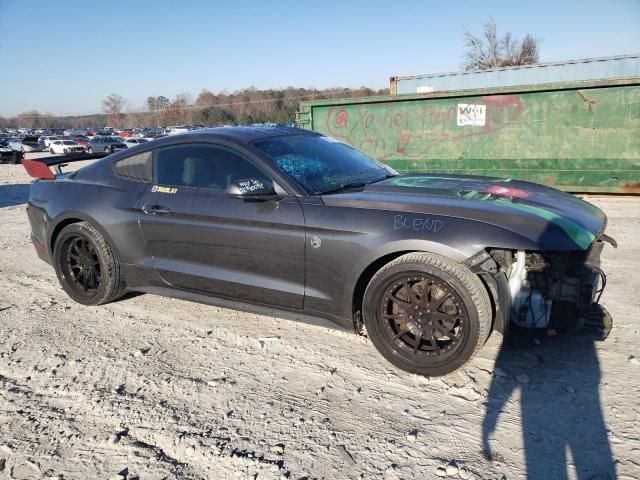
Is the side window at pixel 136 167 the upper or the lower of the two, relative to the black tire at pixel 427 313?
upper

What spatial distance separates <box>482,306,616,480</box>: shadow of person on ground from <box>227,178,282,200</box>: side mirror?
1704 mm

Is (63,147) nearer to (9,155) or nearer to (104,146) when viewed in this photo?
(104,146)

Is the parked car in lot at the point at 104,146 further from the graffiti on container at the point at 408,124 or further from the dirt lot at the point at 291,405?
the dirt lot at the point at 291,405

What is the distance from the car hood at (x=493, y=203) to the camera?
2744 mm

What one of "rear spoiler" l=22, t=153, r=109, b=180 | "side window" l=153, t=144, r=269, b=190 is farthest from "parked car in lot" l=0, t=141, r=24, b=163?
"side window" l=153, t=144, r=269, b=190

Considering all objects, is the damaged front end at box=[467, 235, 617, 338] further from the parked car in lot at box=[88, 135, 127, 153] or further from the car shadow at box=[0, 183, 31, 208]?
the parked car in lot at box=[88, 135, 127, 153]

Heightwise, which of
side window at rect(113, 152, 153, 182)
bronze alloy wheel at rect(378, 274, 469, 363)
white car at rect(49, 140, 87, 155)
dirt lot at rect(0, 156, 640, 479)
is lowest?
dirt lot at rect(0, 156, 640, 479)

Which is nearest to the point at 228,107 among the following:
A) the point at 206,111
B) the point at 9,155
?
the point at 206,111

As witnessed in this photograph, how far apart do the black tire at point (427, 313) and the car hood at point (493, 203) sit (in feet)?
1.07

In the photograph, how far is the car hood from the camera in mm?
2744

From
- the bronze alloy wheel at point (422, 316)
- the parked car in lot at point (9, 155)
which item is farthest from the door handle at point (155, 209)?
the parked car in lot at point (9, 155)

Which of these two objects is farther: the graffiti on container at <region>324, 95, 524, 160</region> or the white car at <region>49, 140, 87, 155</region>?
the white car at <region>49, 140, 87, 155</region>

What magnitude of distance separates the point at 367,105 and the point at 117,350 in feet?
27.1

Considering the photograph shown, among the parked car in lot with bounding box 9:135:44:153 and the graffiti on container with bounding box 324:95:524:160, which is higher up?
the parked car in lot with bounding box 9:135:44:153
